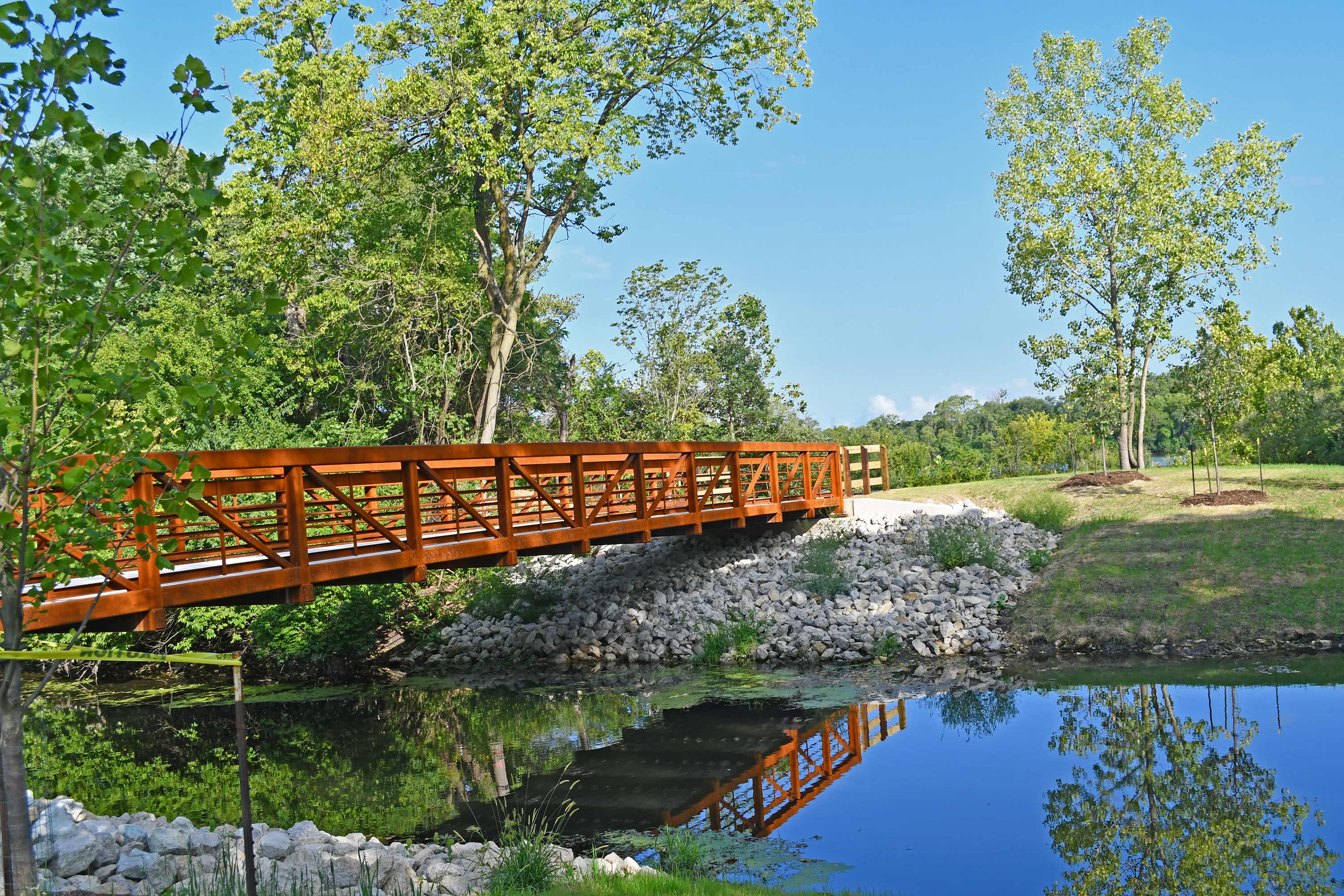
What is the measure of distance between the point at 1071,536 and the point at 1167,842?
35.8 ft

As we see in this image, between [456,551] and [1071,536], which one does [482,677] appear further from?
[1071,536]

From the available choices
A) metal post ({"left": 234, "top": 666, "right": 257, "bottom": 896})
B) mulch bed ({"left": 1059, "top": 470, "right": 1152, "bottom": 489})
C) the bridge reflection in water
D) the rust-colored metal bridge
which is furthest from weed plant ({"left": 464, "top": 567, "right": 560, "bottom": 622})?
metal post ({"left": 234, "top": 666, "right": 257, "bottom": 896})

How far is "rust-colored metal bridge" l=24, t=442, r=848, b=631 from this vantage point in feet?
25.3

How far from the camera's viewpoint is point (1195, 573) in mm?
14086

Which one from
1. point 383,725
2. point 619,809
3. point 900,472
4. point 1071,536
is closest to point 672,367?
Result: point 900,472

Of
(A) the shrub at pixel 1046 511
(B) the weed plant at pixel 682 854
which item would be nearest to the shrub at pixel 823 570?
(A) the shrub at pixel 1046 511

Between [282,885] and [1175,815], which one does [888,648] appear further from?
[282,885]

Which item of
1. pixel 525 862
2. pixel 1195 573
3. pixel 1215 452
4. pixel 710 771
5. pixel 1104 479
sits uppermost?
pixel 1215 452

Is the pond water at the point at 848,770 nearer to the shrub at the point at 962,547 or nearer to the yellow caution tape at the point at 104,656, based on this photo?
the shrub at the point at 962,547

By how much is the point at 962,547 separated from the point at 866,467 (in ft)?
20.2

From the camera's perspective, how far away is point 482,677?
15141 millimetres

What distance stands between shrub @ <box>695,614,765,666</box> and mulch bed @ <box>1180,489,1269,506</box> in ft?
28.3

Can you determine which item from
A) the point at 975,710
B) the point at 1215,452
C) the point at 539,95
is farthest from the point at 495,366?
the point at 1215,452

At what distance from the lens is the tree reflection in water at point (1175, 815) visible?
246 inches
